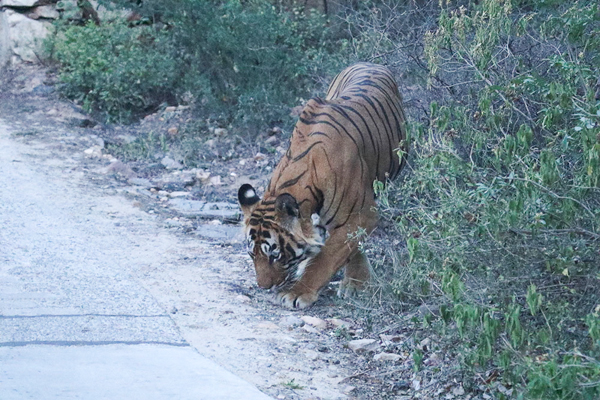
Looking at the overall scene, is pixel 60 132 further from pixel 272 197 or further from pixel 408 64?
pixel 272 197

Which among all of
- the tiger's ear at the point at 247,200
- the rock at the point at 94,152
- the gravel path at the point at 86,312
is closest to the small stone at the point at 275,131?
the rock at the point at 94,152

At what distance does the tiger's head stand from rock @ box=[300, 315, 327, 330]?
311 mm

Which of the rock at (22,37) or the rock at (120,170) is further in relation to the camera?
the rock at (22,37)

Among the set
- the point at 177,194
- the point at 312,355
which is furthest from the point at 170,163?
the point at 312,355

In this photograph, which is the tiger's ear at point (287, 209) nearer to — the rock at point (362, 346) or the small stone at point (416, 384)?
the rock at point (362, 346)

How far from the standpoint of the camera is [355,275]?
5898mm

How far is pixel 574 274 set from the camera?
3.75m

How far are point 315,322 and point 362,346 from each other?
19.3 inches

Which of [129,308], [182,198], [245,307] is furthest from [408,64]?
[129,308]

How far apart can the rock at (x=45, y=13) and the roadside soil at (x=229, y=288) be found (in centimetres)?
314

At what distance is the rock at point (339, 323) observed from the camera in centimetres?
533

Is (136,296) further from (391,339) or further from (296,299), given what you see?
(391,339)

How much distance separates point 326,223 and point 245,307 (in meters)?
0.77

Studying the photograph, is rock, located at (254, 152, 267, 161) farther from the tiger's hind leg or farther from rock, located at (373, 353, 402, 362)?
rock, located at (373, 353, 402, 362)
